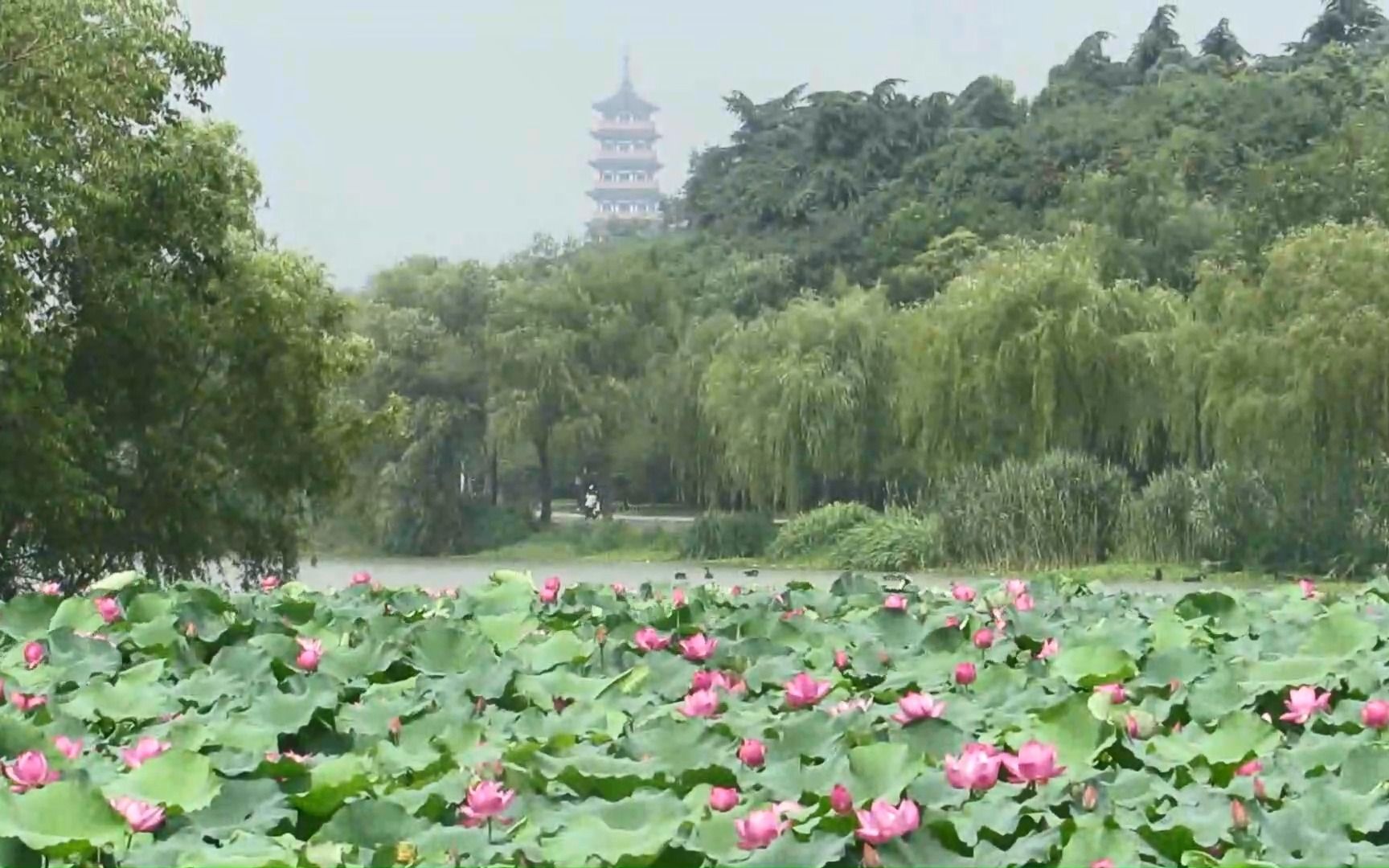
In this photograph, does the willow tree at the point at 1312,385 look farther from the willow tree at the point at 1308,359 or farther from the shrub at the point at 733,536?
the shrub at the point at 733,536

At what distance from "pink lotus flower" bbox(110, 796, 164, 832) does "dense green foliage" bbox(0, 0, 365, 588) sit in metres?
9.06

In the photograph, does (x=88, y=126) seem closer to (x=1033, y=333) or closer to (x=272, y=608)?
(x=272, y=608)

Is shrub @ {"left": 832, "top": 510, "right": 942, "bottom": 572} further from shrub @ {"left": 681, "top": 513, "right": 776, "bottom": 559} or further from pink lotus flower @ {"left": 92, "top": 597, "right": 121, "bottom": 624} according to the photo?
pink lotus flower @ {"left": 92, "top": 597, "right": 121, "bottom": 624}

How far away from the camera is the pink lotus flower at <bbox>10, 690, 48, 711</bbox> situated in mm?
2480

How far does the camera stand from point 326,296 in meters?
13.9

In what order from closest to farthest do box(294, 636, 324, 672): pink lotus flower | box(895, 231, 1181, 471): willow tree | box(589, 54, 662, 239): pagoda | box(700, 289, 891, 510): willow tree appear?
1. box(294, 636, 324, 672): pink lotus flower
2. box(895, 231, 1181, 471): willow tree
3. box(700, 289, 891, 510): willow tree
4. box(589, 54, 662, 239): pagoda

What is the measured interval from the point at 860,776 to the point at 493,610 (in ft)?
6.57

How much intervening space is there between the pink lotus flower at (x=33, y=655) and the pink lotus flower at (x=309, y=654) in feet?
1.36

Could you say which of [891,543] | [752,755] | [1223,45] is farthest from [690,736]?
[1223,45]

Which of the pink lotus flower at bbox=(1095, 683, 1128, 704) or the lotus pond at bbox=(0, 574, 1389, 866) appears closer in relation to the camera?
the lotus pond at bbox=(0, 574, 1389, 866)

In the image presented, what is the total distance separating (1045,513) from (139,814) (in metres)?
17.6

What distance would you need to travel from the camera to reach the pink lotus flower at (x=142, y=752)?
2.01 meters

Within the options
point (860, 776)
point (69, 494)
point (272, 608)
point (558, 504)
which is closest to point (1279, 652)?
point (860, 776)

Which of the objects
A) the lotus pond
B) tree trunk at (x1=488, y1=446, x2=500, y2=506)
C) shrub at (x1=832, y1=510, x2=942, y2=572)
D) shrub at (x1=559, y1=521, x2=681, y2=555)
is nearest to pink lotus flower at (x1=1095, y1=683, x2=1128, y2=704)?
the lotus pond
